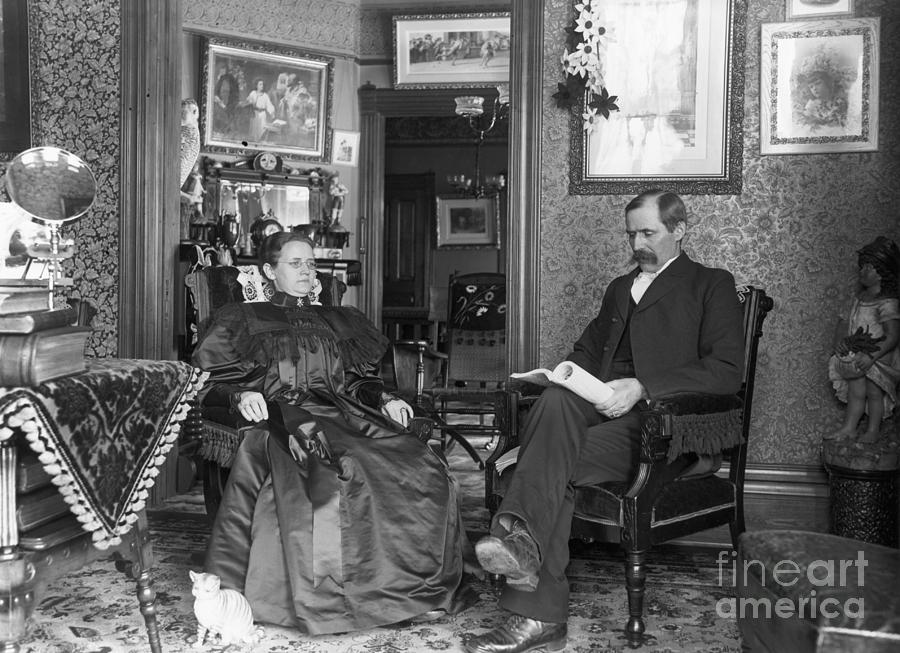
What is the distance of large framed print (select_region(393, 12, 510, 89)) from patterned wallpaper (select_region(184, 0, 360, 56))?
0.49 m

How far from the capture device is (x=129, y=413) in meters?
2.25

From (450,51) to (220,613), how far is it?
713 cm

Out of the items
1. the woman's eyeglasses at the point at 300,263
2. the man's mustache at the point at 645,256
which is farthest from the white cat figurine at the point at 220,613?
the man's mustache at the point at 645,256

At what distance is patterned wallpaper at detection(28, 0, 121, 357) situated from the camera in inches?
194

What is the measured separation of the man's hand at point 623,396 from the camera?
3.26 m

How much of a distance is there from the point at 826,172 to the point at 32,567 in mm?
3782

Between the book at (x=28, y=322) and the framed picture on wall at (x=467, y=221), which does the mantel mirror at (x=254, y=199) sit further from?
the book at (x=28, y=322)

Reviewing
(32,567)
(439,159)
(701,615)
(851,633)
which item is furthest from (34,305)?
(439,159)

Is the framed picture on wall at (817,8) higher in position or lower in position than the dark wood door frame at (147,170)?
higher

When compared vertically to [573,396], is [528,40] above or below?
above

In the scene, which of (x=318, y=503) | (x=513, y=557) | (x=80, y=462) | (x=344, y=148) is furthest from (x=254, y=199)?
(x=80, y=462)

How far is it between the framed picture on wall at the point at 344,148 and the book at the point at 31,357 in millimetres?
7116

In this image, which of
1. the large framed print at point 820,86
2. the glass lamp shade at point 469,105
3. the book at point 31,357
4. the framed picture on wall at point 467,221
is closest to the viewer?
the book at point 31,357

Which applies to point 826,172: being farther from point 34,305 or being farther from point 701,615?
point 34,305
